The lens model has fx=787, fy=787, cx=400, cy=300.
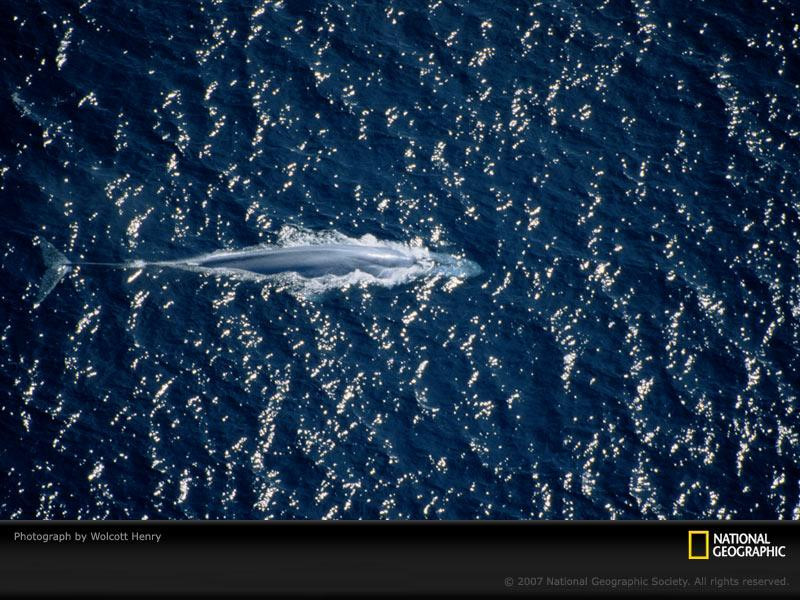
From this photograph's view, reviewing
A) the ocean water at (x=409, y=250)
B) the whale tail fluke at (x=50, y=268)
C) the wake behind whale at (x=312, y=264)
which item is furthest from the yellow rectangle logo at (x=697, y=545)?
the whale tail fluke at (x=50, y=268)

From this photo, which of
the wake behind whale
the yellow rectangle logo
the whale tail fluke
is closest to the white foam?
the wake behind whale

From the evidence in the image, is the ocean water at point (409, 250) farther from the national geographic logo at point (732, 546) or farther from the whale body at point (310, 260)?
the national geographic logo at point (732, 546)

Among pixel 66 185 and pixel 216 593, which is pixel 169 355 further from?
pixel 216 593

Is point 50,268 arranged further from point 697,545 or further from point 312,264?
point 697,545

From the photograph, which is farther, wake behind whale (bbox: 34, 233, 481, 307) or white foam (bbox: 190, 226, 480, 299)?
white foam (bbox: 190, 226, 480, 299)

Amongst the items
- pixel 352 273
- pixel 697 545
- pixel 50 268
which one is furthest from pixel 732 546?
pixel 50 268

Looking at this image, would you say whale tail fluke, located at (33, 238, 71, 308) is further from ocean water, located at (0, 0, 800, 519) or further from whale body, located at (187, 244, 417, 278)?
whale body, located at (187, 244, 417, 278)
